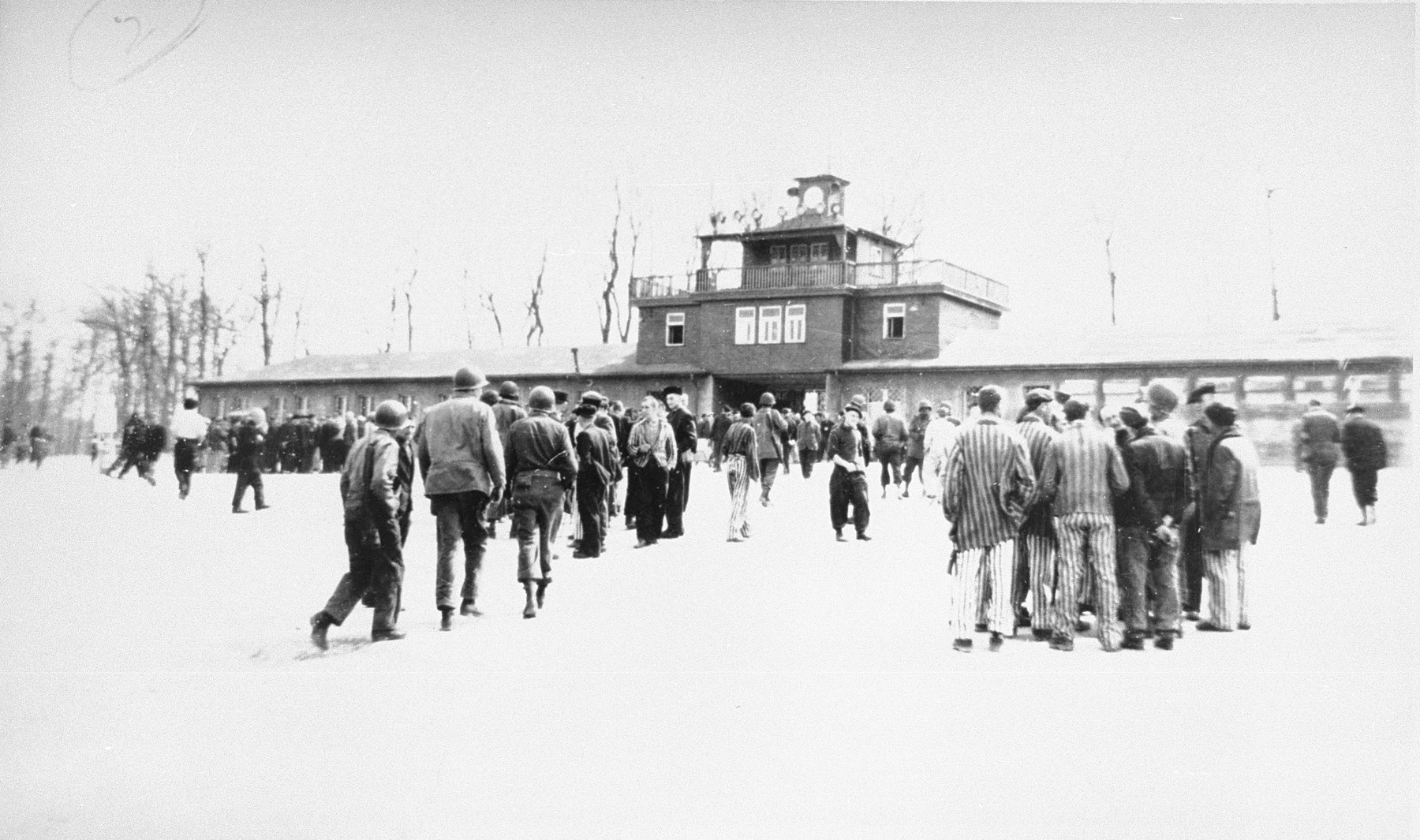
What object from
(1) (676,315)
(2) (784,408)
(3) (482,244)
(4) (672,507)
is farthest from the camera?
(2) (784,408)

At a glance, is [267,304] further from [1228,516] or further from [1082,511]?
[1228,516]

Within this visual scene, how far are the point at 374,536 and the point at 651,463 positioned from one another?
137 inches

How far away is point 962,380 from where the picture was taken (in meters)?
12.2

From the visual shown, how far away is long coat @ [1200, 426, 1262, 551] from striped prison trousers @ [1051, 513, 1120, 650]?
55 cm

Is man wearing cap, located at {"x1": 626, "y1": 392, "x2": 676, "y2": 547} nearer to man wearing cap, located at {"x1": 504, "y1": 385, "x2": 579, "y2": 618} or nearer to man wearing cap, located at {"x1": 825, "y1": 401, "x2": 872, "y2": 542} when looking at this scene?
man wearing cap, located at {"x1": 825, "y1": 401, "x2": 872, "y2": 542}

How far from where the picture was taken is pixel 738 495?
793 cm

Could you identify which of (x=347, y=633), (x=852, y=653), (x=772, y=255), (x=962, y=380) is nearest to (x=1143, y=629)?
(x=852, y=653)

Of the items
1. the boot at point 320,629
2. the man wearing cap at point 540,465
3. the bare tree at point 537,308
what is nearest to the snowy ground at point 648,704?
the boot at point 320,629

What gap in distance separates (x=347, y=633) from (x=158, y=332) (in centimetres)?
211

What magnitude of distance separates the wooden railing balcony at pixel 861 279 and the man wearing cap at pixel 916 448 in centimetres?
164

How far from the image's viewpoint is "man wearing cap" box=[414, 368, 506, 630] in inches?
201

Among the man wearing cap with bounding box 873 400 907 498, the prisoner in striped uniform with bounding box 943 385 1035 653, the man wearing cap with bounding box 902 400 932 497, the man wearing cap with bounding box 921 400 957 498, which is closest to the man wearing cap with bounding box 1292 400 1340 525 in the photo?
the prisoner in striped uniform with bounding box 943 385 1035 653

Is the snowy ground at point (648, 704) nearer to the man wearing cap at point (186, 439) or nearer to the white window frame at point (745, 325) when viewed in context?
the man wearing cap at point (186, 439)

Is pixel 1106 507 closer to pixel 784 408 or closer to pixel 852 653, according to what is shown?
pixel 852 653
